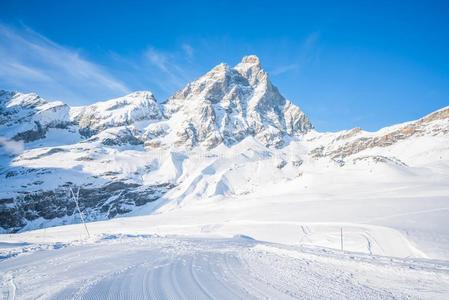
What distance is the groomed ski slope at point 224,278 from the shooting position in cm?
782

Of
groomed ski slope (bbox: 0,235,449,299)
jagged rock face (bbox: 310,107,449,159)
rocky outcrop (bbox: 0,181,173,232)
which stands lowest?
groomed ski slope (bbox: 0,235,449,299)

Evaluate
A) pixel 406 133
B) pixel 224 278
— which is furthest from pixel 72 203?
pixel 224 278

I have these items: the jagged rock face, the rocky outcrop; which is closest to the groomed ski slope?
the rocky outcrop

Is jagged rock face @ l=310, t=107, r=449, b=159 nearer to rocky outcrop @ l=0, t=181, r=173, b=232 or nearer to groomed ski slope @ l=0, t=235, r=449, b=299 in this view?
rocky outcrop @ l=0, t=181, r=173, b=232

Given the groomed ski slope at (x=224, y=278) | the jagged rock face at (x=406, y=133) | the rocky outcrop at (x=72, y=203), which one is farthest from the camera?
the rocky outcrop at (x=72, y=203)

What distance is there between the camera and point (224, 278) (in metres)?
9.28

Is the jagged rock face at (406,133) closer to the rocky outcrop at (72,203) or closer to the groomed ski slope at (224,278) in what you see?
the rocky outcrop at (72,203)

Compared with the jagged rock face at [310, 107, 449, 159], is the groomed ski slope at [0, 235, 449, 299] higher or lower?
lower

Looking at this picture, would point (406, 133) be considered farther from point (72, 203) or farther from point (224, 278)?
point (224, 278)

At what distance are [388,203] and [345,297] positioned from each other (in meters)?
46.8

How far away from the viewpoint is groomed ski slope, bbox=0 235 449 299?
7824 mm

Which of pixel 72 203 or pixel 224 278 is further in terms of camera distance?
pixel 72 203

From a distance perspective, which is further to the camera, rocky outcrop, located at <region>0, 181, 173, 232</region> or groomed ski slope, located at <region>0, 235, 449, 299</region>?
rocky outcrop, located at <region>0, 181, 173, 232</region>

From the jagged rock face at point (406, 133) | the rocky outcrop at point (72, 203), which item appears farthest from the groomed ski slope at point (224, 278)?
the jagged rock face at point (406, 133)
